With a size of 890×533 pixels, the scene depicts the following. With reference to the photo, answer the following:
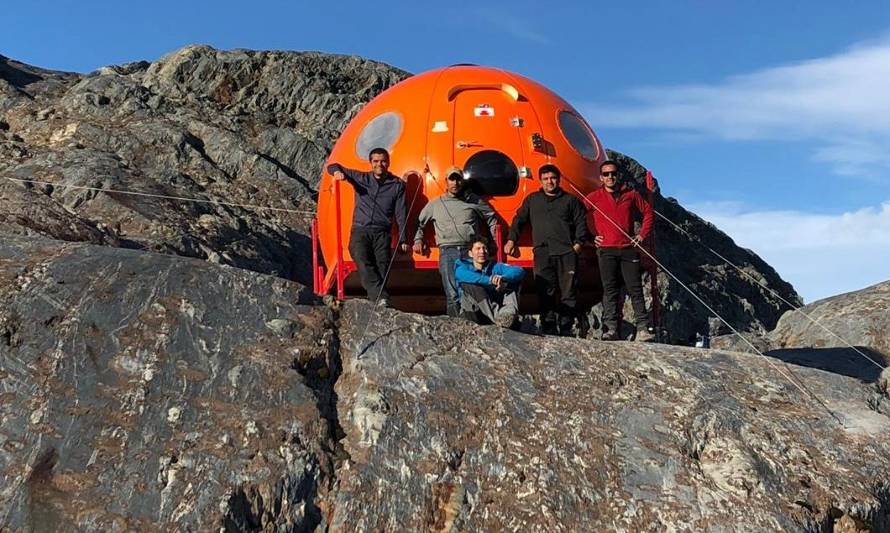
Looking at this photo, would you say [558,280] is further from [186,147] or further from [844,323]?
[186,147]

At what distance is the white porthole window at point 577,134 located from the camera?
10.8 meters

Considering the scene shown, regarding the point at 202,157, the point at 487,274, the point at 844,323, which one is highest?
the point at 202,157

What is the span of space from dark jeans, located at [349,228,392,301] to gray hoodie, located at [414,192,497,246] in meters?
0.52

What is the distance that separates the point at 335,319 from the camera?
6898 mm

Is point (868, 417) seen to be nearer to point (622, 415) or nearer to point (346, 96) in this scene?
point (622, 415)

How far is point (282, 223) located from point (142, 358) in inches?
834

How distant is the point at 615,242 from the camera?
9.20 meters

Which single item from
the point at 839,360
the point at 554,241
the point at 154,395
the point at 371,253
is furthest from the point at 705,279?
the point at 154,395

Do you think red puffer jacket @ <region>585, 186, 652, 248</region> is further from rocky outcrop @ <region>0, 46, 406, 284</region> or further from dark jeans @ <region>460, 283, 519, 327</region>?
rocky outcrop @ <region>0, 46, 406, 284</region>

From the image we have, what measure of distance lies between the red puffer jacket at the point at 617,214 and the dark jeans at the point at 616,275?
0.33ft

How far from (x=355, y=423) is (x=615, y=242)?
4.29m

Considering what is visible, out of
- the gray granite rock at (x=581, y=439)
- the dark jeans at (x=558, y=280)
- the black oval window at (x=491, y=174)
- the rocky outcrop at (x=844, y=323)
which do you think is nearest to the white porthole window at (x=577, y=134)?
the black oval window at (x=491, y=174)

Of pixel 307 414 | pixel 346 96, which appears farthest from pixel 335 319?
pixel 346 96

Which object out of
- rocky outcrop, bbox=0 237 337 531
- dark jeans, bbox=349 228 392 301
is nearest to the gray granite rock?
rocky outcrop, bbox=0 237 337 531
